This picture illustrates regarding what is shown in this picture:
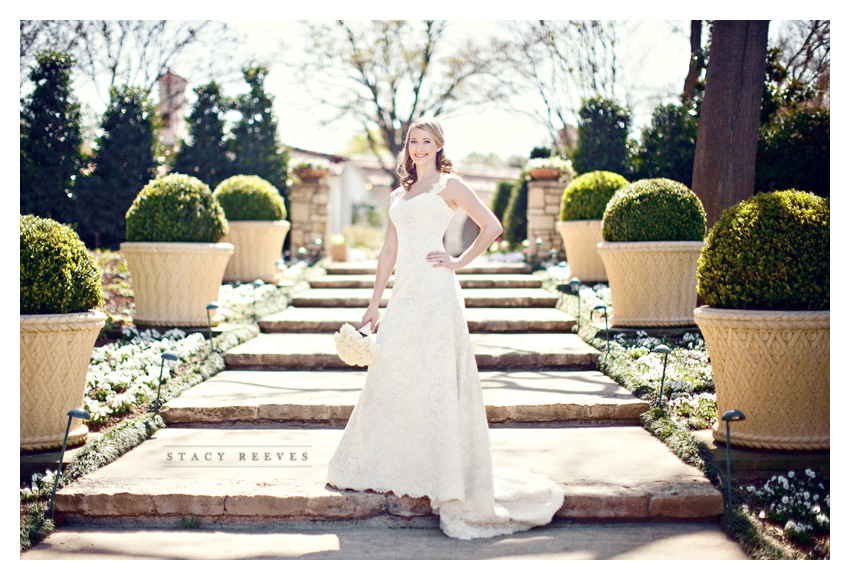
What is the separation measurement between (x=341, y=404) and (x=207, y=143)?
916cm

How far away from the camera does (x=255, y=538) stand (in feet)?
10.5

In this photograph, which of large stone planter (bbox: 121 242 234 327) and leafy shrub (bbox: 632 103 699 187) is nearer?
large stone planter (bbox: 121 242 234 327)

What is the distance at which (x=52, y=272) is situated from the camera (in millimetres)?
3943

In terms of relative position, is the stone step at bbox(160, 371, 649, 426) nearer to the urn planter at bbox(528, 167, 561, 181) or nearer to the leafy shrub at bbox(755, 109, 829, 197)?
the leafy shrub at bbox(755, 109, 829, 197)

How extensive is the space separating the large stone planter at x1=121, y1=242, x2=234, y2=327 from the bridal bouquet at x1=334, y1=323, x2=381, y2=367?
4.09m

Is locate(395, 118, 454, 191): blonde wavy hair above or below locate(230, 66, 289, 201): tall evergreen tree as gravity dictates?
below

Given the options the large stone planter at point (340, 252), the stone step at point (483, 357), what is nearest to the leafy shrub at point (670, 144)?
the stone step at point (483, 357)

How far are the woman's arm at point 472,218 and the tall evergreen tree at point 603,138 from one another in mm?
8782

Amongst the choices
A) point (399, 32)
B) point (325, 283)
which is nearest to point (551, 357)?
point (325, 283)

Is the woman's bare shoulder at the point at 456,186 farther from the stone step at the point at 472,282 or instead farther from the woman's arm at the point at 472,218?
the stone step at the point at 472,282

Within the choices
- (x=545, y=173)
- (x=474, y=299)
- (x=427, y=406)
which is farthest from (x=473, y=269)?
(x=427, y=406)

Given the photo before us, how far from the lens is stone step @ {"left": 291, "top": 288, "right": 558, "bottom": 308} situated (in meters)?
8.21
